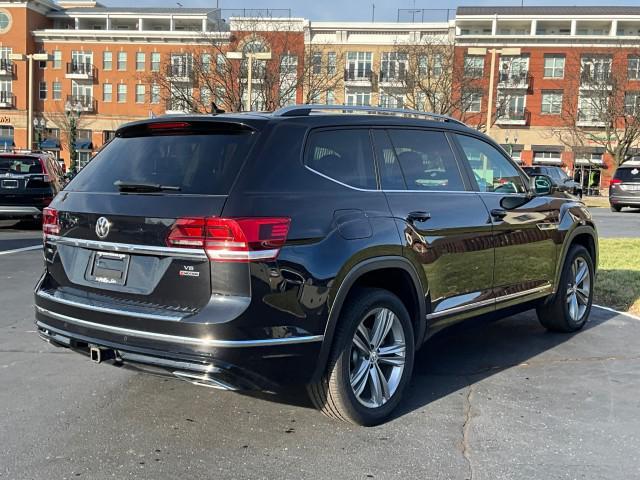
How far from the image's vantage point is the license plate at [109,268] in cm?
346

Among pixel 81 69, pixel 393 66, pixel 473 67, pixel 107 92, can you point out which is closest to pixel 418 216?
pixel 473 67

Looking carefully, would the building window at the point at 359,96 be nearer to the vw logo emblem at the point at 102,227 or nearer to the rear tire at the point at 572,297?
the rear tire at the point at 572,297

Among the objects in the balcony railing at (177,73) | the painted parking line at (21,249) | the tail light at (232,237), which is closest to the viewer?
the tail light at (232,237)

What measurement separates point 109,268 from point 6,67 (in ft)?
229

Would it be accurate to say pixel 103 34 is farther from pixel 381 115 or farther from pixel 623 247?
pixel 381 115

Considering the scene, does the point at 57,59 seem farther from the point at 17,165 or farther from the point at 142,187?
the point at 142,187

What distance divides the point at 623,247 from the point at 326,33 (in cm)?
5075

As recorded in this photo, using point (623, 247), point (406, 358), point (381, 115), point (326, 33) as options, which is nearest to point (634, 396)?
point (406, 358)

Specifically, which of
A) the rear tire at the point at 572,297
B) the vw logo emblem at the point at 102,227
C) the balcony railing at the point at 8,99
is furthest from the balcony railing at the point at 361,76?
the vw logo emblem at the point at 102,227

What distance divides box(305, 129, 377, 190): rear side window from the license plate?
1.13 m

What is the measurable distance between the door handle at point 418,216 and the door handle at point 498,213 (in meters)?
0.85

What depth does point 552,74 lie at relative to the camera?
58125mm

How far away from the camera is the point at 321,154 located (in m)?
3.73

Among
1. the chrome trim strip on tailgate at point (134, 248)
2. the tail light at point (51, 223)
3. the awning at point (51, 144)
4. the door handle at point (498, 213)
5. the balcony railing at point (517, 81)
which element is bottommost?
the chrome trim strip on tailgate at point (134, 248)
